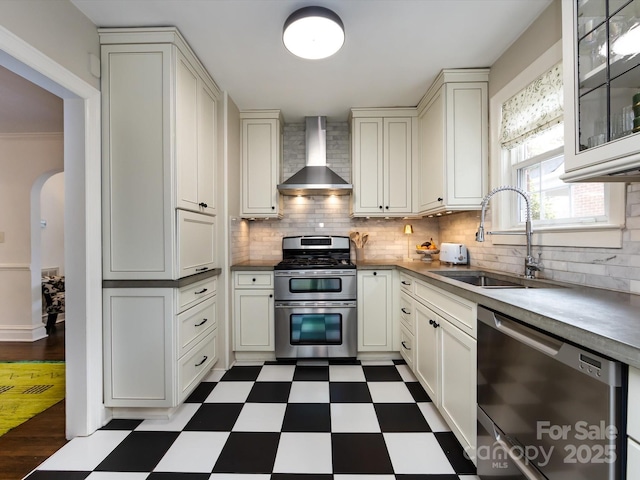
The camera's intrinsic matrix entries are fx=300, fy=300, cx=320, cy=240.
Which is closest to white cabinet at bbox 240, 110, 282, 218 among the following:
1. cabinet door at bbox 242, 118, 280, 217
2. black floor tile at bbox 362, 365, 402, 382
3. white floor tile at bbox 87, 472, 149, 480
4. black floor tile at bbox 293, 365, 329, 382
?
cabinet door at bbox 242, 118, 280, 217

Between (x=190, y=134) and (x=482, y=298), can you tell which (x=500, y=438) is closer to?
(x=482, y=298)

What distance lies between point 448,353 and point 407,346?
0.91 metres

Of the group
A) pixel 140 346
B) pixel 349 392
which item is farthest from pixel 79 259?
pixel 349 392

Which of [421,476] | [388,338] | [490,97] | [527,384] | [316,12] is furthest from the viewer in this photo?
[388,338]

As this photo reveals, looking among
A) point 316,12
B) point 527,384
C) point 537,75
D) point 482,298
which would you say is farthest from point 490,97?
point 527,384

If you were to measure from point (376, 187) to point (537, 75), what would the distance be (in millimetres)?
1571

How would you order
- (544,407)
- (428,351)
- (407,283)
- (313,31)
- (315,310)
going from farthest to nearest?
(315,310) → (407,283) → (428,351) → (313,31) → (544,407)

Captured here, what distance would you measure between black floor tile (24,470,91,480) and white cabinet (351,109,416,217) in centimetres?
273

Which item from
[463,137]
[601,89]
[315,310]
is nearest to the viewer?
[601,89]

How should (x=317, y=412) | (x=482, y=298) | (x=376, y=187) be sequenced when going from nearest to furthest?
1. (x=482, y=298)
2. (x=317, y=412)
3. (x=376, y=187)

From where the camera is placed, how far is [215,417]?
199 centimetres

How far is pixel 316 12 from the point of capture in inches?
65.5

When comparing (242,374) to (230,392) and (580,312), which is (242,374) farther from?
(580,312)

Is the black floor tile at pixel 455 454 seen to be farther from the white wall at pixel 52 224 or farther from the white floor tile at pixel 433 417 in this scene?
→ the white wall at pixel 52 224
